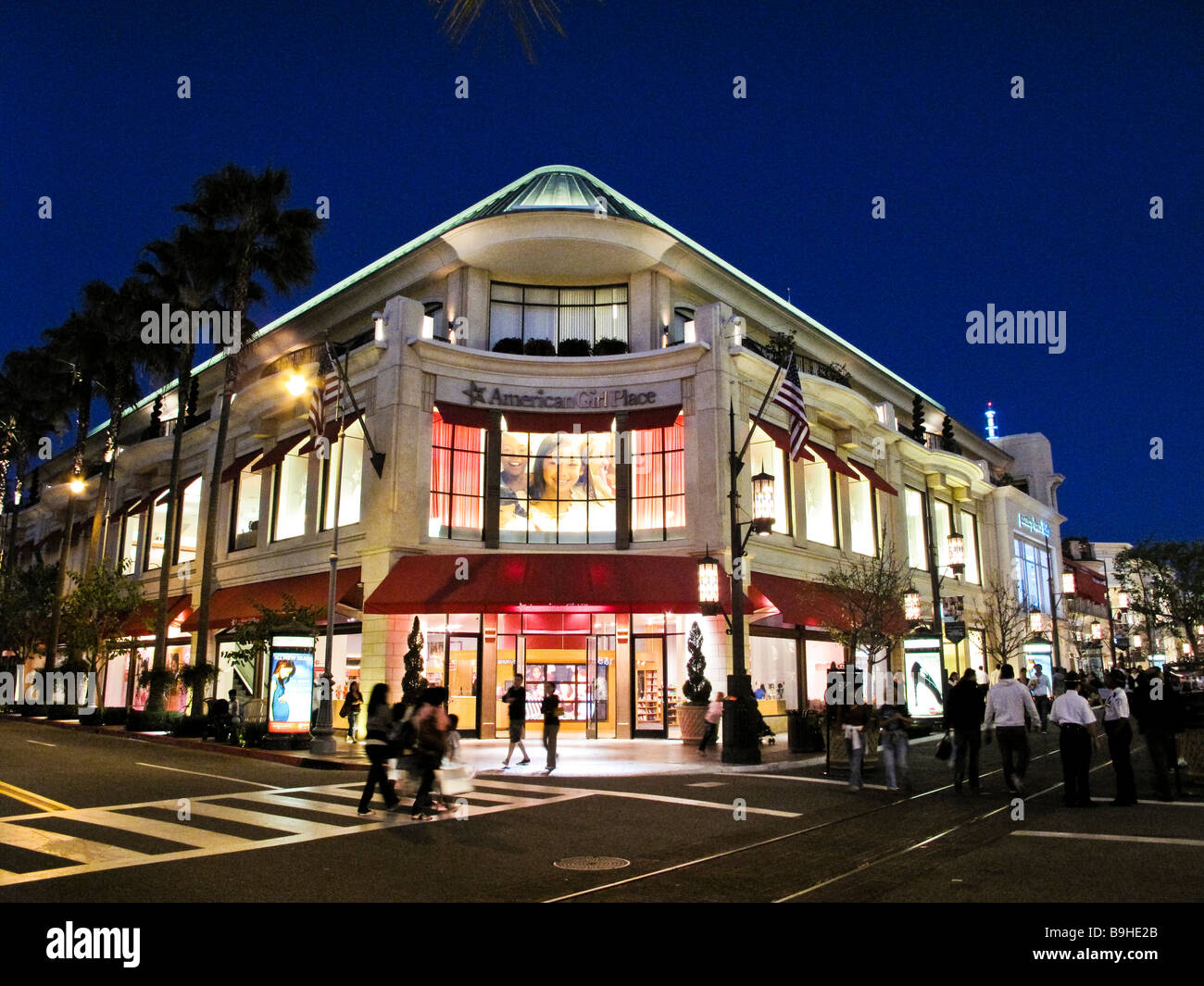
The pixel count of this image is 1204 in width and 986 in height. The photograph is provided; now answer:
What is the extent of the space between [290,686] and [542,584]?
6764 millimetres

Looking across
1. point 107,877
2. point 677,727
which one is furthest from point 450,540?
point 107,877

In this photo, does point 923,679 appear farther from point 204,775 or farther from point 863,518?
point 204,775

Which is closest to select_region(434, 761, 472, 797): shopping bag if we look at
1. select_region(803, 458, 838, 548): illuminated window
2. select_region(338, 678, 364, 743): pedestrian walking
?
select_region(338, 678, 364, 743): pedestrian walking

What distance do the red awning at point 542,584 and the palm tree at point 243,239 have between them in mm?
7855

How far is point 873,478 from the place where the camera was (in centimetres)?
3334

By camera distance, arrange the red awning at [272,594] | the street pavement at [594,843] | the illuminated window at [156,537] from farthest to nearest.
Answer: the illuminated window at [156,537] → the red awning at [272,594] → the street pavement at [594,843]

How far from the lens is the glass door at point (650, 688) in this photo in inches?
1037

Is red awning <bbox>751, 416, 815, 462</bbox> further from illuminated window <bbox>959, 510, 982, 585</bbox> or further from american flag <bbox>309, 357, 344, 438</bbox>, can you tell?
illuminated window <bbox>959, 510, 982, 585</bbox>

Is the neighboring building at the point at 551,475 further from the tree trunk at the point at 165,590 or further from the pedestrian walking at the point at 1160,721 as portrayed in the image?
the pedestrian walking at the point at 1160,721

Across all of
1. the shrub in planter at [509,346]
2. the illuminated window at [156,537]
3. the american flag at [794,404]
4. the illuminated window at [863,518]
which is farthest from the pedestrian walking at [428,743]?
the illuminated window at [156,537]

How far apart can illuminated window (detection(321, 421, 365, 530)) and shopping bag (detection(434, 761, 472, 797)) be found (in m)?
16.0

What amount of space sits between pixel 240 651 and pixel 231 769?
7.96 m
